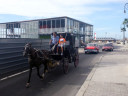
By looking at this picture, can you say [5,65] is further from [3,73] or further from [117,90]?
[117,90]

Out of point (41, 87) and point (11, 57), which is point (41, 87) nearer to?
point (41, 87)

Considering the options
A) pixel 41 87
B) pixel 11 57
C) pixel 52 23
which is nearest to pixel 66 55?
pixel 11 57

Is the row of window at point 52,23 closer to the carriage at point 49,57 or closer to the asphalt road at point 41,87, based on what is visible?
the carriage at point 49,57

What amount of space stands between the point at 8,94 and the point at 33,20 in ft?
122

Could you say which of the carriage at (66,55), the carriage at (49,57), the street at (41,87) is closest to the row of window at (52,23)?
the carriage at (66,55)

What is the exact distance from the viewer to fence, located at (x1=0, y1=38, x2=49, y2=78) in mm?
8570

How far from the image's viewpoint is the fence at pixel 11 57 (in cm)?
857

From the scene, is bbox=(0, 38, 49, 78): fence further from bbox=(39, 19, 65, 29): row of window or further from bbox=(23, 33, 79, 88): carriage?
bbox=(39, 19, 65, 29): row of window

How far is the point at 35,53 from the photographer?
6.57 metres

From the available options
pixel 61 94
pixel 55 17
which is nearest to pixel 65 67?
pixel 61 94

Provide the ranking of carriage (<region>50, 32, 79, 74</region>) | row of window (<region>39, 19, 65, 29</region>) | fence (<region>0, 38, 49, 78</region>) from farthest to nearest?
row of window (<region>39, 19, 65, 29</region>) < carriage (<region>50, 32, 79, 74</region>) < fence (<region>0, 38, 49, 78</region>)

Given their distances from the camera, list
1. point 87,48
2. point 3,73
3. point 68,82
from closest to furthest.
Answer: point 68,82, point 3,73, point 87,48

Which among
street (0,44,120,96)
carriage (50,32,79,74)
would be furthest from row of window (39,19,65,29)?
street (0,44,120,96)

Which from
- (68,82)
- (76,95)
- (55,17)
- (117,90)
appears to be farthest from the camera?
(55,17)
